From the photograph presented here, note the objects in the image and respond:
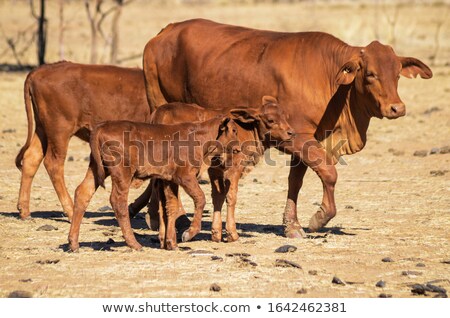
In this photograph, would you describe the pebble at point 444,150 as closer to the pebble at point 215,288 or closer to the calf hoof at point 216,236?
the calf hoof at point 216,236

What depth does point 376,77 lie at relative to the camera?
429 inches

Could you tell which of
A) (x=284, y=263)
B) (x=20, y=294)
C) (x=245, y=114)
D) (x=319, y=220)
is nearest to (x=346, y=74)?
(x=245, y=114)

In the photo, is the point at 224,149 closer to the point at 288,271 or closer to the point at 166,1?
the point at 288,271

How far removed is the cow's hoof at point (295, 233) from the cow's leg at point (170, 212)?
4.51 feet

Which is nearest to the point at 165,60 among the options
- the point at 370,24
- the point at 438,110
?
the point at 438,110

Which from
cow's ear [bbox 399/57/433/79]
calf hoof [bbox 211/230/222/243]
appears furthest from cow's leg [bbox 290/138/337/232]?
cow's ear [bbox 399/57/433/79]

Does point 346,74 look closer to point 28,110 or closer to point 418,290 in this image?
point 418,290

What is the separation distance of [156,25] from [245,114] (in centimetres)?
2915

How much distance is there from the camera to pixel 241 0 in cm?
5741

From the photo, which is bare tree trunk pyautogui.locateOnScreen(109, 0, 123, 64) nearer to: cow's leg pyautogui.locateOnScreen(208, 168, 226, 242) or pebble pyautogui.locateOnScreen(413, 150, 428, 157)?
pebble pyautogui.locateOnScreen(413, 150, 428, 157)

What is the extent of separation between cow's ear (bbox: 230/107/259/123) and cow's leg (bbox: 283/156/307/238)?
90 centimetres

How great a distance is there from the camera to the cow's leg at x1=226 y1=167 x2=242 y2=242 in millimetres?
10898

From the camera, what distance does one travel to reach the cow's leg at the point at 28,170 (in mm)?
12383

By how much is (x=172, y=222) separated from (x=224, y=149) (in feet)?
3.30
